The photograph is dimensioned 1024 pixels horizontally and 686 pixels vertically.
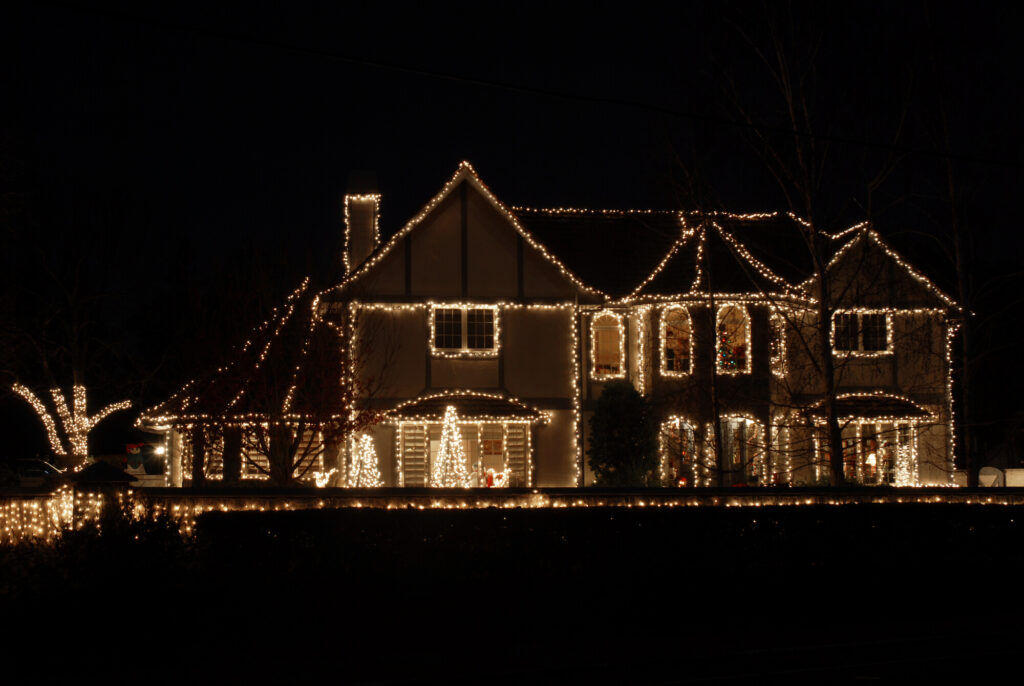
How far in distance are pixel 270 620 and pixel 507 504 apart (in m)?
4.00

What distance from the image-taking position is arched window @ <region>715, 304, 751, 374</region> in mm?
27734

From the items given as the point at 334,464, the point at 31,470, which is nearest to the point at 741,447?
the point at 334,464

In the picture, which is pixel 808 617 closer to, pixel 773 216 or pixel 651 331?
pixel 651 331

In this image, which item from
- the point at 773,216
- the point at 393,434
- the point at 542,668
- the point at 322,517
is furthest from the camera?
the point at 773,216

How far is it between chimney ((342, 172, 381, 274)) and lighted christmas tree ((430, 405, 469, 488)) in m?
6.11

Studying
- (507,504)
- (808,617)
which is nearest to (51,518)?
(507,504)

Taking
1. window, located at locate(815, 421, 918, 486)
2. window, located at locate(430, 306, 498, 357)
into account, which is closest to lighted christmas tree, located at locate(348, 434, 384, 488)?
window, located at locate(430, 306, 498, 357)

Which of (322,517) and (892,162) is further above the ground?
A: (892,162)

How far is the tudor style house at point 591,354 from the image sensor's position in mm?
26656

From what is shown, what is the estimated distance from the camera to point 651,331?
28125 mm

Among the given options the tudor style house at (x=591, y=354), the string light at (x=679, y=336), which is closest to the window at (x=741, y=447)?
the tudor style house at (x=591, y=354)

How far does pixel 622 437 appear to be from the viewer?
26.0 metres

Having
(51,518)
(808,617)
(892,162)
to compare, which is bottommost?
(808,617)

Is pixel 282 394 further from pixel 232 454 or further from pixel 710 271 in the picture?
pixel 710 271
